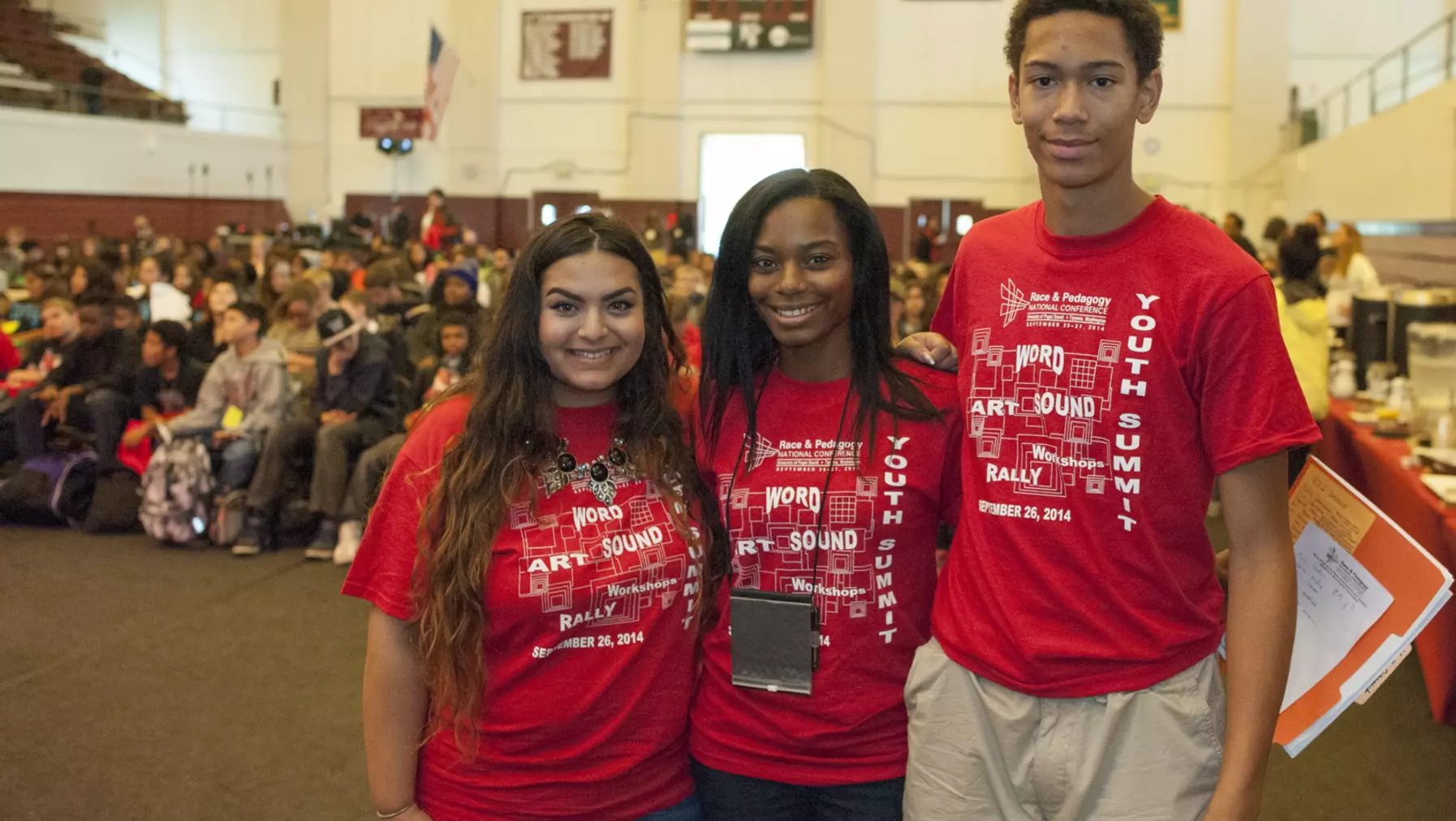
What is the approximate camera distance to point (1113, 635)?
1510 mm

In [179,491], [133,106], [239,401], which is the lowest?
[179,491]

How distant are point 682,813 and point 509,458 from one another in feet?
1.99

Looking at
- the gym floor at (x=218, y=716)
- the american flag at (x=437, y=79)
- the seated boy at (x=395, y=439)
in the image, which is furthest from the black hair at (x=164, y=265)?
the american flag at (x=437, y=79)

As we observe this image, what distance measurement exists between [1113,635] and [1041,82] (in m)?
0.70

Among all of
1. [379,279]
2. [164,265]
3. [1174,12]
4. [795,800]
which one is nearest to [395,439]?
[379,279]

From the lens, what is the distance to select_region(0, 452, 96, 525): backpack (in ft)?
22.6

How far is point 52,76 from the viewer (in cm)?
1912

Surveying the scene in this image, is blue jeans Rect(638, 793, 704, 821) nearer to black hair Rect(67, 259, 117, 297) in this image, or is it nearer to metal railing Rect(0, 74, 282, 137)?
black hair Rect(67, 259, 117, 297)

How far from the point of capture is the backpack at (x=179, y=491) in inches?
256

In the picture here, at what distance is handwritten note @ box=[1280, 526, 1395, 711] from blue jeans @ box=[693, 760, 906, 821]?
56 cm

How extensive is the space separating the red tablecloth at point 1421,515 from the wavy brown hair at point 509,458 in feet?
8.06

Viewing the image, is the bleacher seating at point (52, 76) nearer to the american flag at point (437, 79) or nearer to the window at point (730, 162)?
the american flag at point (437, 79)

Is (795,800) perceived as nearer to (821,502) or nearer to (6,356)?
(821,502)

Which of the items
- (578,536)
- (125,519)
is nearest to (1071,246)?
(578,536)
